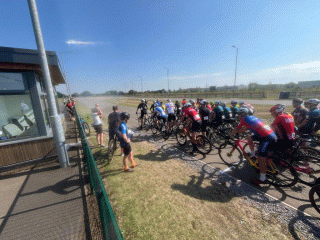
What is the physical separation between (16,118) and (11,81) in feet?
4.69

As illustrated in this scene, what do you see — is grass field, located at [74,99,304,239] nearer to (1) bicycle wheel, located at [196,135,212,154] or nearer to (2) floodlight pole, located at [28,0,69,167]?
(1) bicycle wheel, located at [196,135,212,154]

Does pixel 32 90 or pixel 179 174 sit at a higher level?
pixel 32 90

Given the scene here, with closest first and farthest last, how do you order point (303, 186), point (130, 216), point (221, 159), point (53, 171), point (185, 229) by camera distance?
point (185, 229), point (130, 216), point (303, 186), point (53, 171), point (221, 159)

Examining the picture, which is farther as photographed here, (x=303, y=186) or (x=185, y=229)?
(x=303, y=186)

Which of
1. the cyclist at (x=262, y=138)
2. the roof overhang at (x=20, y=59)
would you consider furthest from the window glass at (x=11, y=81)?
the cyclist at (x=262, y=138)

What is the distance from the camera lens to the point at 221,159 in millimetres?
5289

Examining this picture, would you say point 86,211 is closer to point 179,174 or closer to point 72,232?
point 72,232

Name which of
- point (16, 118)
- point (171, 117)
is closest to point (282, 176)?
point (171, 117)

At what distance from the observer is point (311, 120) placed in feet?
16.7

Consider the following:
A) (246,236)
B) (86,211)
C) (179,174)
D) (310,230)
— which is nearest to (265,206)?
(310,230)

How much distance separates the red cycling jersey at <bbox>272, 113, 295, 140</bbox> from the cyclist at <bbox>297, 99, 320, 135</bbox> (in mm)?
1943

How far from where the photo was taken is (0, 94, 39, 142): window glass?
5075 mm

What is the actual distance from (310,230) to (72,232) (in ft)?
14.4

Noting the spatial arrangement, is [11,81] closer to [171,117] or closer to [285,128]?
[171,117]
